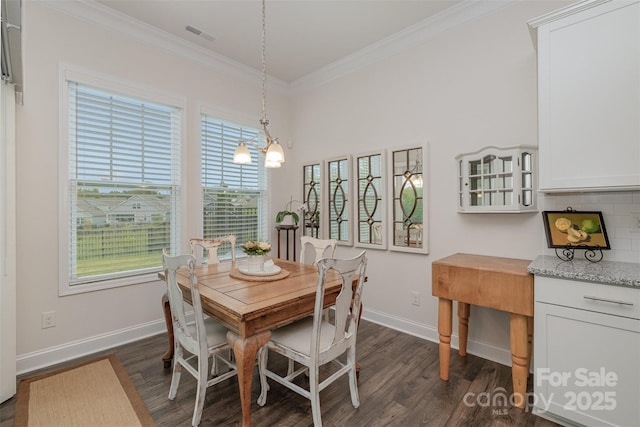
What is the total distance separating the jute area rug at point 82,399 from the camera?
1811mm

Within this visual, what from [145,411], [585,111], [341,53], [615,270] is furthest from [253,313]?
[341,53]

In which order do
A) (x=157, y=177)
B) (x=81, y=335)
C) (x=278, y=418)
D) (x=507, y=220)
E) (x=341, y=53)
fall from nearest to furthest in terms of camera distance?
(x=278, y=418) → (x=507, y=220) → (x=81, y=335) → (x=157, y=177) → (x=341, y=53)

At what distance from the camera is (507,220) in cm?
246

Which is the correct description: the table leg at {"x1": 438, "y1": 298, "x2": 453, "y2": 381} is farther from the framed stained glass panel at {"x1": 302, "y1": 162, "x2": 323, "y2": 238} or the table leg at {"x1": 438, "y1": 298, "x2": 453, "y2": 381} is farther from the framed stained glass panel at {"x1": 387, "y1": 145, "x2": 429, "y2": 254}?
the framed stained glass panel at {"x1": 302, "y1": 162, "x2": 323, "y2": 238}

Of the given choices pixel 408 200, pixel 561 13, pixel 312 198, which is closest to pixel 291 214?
pixel 312 198

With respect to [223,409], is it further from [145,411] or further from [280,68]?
[280,68]

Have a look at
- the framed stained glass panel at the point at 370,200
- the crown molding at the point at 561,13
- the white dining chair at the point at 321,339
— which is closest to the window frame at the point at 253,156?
the framed stained glass panel at the point at 370,200

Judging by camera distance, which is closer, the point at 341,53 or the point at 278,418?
the point at 278,418

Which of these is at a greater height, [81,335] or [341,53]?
[341,53]

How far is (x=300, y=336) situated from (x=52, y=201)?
246cm

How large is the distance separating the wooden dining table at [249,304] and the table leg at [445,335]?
2.89 feet

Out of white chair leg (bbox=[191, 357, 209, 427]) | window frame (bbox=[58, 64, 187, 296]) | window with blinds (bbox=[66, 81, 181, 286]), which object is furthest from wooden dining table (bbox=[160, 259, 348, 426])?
window with blinds (bbox=[66, 81, 181, 286])

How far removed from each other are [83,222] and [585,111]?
4054mm

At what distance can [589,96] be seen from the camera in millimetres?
1812
